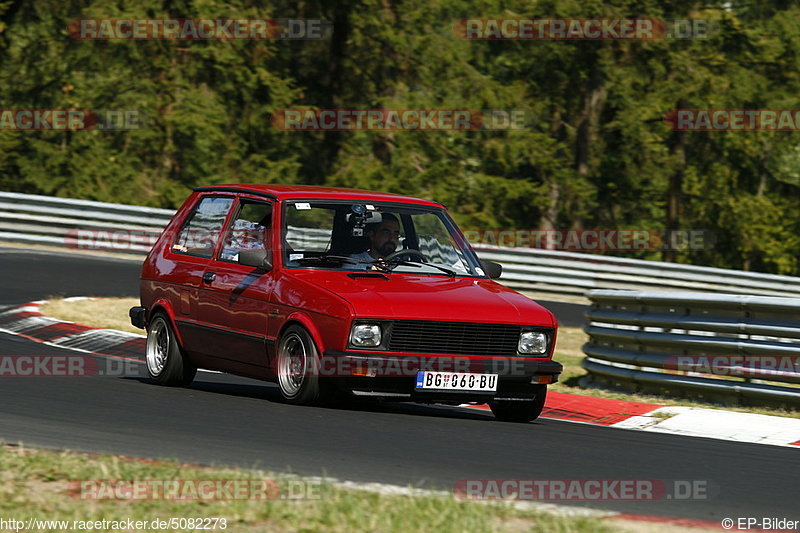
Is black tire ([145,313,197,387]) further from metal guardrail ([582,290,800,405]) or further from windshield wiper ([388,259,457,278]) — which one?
metal guardrail ([582,290,800,405])

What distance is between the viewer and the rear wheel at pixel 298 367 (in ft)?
28.8

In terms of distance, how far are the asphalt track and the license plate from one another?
253 millimetres

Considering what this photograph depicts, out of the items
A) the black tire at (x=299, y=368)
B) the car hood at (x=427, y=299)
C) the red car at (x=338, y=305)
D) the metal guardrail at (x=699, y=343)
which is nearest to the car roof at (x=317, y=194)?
the red car at (x=338, y=305)

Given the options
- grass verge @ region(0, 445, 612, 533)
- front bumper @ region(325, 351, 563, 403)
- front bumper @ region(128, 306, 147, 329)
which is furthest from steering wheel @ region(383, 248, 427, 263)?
grass verge @ region(0, 445, 612, 533)

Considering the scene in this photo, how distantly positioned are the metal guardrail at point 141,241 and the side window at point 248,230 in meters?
13.1

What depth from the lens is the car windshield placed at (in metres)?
9.54

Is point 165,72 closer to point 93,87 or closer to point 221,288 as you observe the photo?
point 93,87

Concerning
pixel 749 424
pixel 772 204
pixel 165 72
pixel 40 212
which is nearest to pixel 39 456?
pixel 749 424

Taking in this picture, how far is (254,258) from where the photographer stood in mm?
9359
